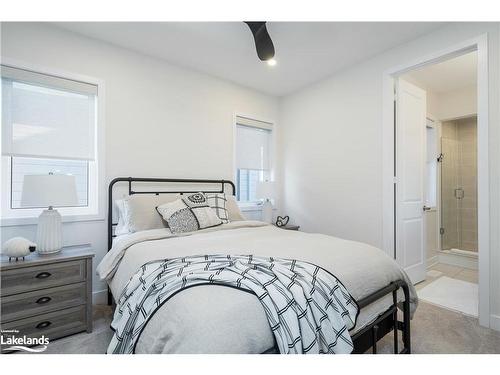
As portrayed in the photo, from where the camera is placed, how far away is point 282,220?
4.01 meters

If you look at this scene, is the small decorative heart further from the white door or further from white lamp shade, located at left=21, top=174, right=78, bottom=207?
white lamp shade, located at left=21, top=174, right=78, bottom=207

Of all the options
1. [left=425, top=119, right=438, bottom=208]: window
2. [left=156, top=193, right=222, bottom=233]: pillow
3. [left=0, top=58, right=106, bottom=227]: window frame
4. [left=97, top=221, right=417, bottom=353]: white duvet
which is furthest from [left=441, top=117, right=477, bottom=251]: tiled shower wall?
[left=0, top=58, right=106, bottom=227]: window frame

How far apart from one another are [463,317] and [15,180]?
4.10m

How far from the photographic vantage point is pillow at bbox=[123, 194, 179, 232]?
7.64ft

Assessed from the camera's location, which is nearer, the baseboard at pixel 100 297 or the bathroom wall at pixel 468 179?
the baseboard at pixel 100 297

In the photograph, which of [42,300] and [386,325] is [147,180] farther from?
[386,325]

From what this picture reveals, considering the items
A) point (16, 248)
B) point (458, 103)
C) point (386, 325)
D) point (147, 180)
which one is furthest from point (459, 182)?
point (16, 248)

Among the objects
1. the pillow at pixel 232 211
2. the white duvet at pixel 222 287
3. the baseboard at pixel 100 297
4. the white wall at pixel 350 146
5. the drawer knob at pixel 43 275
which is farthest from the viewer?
the pillow at pixel 232 211

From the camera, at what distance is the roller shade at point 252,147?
3.76 meters

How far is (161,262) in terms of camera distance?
1445 mm

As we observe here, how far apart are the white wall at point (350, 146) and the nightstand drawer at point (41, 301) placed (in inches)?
111

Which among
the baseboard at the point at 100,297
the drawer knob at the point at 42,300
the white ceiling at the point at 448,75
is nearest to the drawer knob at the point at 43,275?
the drawer knob at the point at 42,300

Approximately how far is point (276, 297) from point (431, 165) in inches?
167

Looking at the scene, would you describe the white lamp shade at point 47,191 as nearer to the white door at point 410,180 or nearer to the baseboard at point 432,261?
the white door at point 410,180
